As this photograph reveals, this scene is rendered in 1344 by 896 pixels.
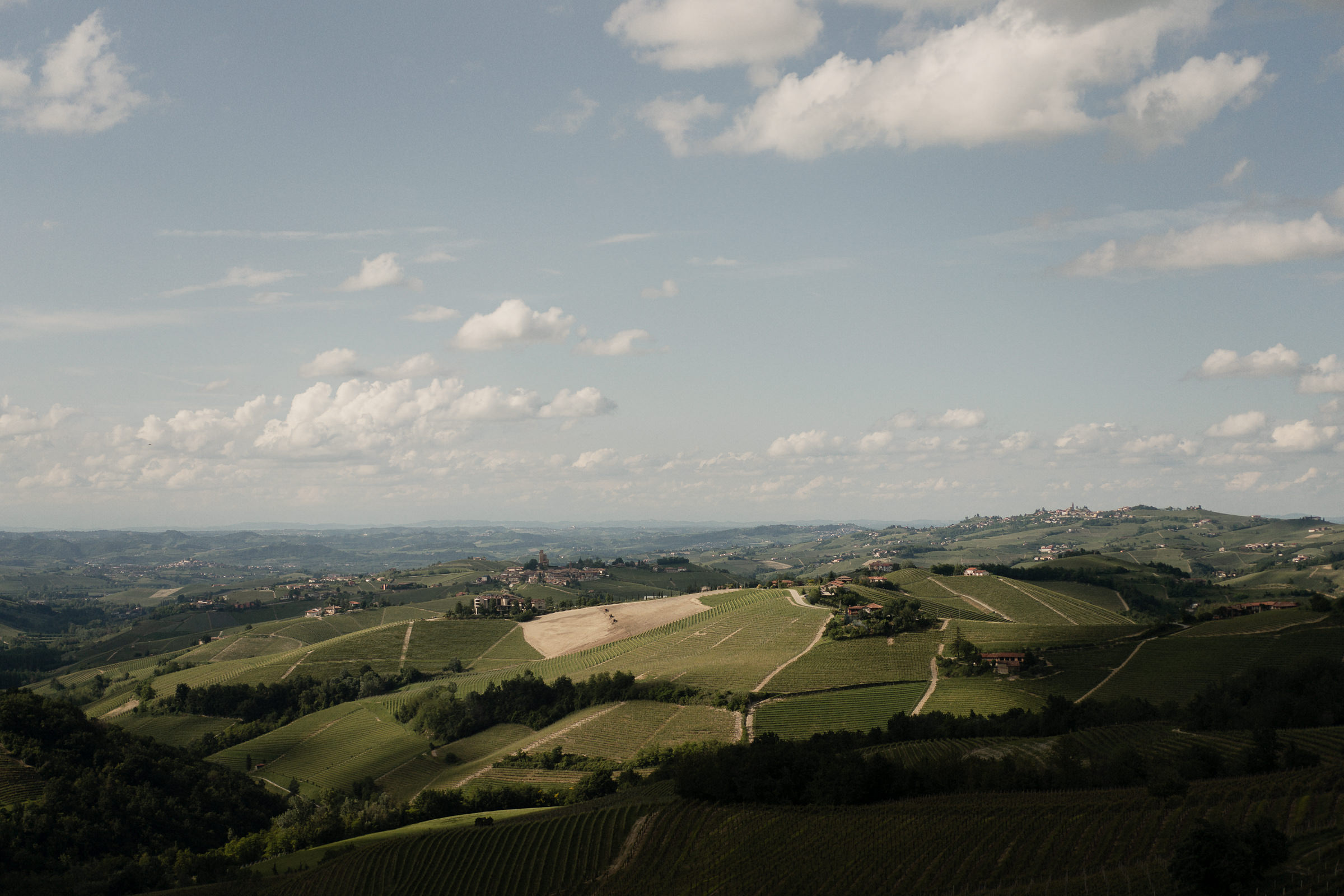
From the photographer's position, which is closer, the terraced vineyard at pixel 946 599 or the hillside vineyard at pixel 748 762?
the hillside vineyard at pixel 748 762

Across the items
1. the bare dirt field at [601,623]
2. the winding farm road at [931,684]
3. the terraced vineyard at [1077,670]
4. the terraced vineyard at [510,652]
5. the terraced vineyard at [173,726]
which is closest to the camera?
the winding farm road at [931,684]

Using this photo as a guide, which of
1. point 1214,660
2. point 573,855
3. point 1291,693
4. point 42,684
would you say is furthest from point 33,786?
point 42,684

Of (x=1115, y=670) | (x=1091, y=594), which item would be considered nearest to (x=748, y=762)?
(x=1115, y=670)

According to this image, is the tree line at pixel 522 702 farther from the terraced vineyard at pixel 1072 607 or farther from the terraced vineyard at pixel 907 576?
the terraced vineyard at pixel 1072 607

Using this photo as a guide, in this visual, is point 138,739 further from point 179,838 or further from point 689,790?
point 689,790

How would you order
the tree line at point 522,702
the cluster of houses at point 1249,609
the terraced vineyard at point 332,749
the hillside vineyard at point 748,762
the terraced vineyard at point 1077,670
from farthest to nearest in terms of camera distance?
the cluster of houses at point 1249,609 < the tree line at point 522,702 < the terraced vineyard at point 332,749 < the terraced vineyard at point 1077,670 < the hillside vineyard at point 748,762

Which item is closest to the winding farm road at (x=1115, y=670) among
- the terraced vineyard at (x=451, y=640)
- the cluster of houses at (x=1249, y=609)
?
the cluster of houses at (x=1249, y=609)

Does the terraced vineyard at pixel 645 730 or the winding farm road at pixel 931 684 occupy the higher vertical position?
the winding farm road at pixel 931 684

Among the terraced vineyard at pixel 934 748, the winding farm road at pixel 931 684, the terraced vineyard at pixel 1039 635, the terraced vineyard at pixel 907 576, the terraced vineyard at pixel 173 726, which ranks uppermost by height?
the terraced vineyard at pixel 907 576
